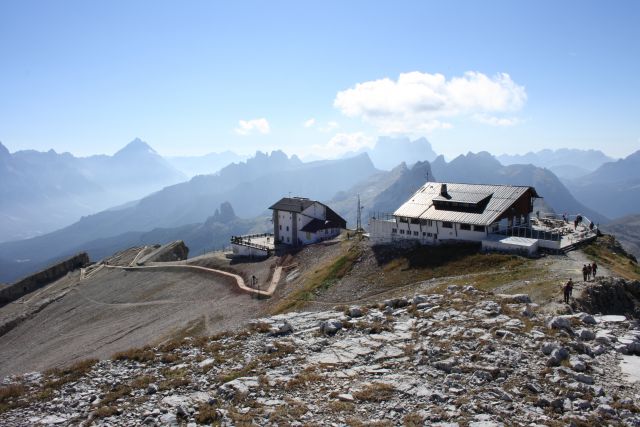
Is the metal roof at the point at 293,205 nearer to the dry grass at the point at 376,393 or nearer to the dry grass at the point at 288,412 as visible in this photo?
the dry grass at the point at 376,393

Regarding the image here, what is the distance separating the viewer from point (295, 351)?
27828mm

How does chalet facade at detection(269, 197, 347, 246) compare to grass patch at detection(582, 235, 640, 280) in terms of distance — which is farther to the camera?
chalet facade at detection(269, 197, 347, 246)

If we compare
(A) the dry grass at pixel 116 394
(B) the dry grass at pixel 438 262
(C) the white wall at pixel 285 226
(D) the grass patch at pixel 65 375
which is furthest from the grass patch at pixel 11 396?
(C) the white wall at pixel 285 226

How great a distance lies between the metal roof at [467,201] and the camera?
60.7m

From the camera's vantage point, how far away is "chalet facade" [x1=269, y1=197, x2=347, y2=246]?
93.6m

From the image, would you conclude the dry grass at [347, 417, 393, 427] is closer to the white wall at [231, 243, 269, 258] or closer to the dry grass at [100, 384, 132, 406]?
the dry grass at [100, 384, 132, 406]

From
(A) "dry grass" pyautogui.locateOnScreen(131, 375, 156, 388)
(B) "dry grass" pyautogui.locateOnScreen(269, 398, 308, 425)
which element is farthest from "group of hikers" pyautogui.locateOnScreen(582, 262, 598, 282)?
(A) "dry grass" pyautogui.locateOnScreen(131, 375, 156, 388)

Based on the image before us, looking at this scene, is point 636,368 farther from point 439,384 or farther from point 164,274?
point 164,274

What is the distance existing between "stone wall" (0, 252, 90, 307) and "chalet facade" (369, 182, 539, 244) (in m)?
95.6

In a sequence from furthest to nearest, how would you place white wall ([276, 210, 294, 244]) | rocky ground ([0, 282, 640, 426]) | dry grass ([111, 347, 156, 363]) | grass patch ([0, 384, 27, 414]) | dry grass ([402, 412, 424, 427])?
white wall ([276, 210, 294, 244]) < dry grass ([111, 347, 156, 363]) < grass patch ([0, 384, 27, 414]) < rocky ground ([0, 282, 640, 426]) < dry grass ([402, 412, 424, 427])

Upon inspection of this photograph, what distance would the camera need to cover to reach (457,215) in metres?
62.4

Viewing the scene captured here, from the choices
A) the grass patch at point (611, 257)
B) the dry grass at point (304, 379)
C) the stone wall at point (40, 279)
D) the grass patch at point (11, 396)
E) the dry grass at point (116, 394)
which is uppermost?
the grass patch at point (611, 257)

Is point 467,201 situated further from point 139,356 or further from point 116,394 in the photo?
point 116,394

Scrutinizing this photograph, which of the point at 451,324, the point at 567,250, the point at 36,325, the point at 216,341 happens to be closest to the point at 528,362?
the point at 451,324
